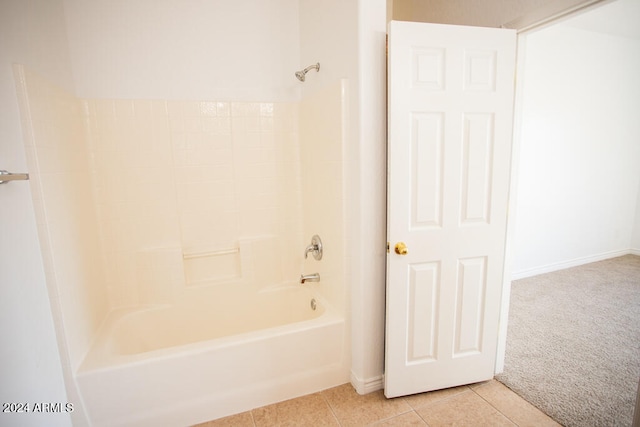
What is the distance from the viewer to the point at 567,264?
3717 millimetres

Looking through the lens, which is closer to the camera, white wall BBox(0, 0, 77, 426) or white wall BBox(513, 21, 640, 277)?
white wall BBox(0, 0, 77, 426)

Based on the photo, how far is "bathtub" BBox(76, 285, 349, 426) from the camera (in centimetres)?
149

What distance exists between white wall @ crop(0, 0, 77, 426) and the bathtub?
0.57 ft

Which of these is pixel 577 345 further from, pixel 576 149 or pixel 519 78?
pixel 576 149

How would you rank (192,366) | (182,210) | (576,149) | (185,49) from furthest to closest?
(576,149) → (182,210) → (185,49) → (192,366)

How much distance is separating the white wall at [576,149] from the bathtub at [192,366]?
8.85 feet

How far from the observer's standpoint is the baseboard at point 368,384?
5.91 ft

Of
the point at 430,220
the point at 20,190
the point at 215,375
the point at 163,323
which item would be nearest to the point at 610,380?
the point at 430,220

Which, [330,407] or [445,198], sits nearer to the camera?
[445,198]

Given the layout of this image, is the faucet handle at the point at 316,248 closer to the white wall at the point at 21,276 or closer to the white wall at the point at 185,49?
the white wall at the point at 185,49

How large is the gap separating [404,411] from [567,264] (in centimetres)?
331

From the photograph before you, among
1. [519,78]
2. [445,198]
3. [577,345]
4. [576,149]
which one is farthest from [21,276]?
[576,149]

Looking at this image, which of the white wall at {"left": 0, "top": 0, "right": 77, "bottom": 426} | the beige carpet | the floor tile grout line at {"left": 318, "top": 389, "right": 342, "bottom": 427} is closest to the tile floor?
the floor tile grout line at {"left": 318, "top": 389, "right": 342, "bottom": 427}

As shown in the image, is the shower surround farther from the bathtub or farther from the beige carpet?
the beige carpet
